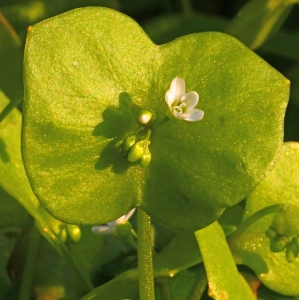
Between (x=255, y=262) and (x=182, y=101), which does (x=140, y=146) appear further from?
(x=255, y=262)

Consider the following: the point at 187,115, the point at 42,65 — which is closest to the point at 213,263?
the point at 187,115

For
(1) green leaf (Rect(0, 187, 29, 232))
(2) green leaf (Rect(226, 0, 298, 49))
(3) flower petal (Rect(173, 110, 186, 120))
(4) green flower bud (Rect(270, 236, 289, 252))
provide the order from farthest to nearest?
(2) green leaf (Rect(226, 0, 298, 49)) < (1) green leaf (Rect(0, 187, 29, 232)) < (4) green flower bud (Rect(270, 236, 289, 252)) < (3) flower petal (Rect(173, 110, 186, 120))

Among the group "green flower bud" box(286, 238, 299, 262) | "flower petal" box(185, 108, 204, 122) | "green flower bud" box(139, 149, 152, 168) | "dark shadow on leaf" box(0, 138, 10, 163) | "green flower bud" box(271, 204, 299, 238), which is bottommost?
"green flower bud" box(286, 238, 299, 262)

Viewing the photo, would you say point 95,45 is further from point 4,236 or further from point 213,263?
point 4,236

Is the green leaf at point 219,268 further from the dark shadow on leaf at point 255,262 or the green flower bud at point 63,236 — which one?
the green flower bud at point 63,236

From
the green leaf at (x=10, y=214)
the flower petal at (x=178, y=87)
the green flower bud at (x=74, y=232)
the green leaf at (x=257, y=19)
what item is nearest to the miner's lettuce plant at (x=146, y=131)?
the flower petal at (x=178, y=87)

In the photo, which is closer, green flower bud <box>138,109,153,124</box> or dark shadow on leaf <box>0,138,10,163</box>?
green flower bud <box>138,109,153,124</box>

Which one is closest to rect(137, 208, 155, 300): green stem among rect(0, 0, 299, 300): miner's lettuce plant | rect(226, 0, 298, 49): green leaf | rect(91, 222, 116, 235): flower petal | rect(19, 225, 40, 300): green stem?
rect(0, 0, 299, 300): miner's lettuce plant

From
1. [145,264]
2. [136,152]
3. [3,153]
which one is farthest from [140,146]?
[3,153]

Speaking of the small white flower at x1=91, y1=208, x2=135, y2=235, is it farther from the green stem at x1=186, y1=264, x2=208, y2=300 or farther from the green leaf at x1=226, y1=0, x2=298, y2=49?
the green leaf at x1=226, y1=0, x2=298, y2=49
